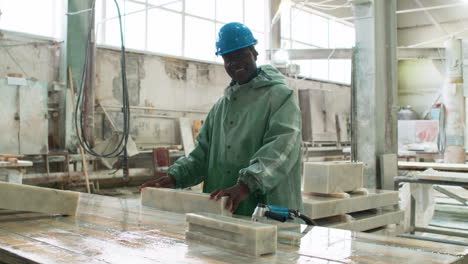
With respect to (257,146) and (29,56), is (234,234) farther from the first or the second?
(29,56)

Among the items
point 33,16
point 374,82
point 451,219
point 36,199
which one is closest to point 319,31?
point 33,16

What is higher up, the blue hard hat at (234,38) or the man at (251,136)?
the blue hard hat at (234,38)

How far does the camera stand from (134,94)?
10266 mm

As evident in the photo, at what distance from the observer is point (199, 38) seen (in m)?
11.9

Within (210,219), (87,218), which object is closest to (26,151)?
(87,218)

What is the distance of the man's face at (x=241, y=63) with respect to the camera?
2.70 meters

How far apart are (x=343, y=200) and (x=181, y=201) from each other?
1.84m

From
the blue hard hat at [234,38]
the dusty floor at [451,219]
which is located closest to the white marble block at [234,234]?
the blue hard hat at [234,38]

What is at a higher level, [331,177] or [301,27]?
[301,27]

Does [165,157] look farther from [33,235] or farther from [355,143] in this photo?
[33,235]

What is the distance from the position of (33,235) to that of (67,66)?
7.59m

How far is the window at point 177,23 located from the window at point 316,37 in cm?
136

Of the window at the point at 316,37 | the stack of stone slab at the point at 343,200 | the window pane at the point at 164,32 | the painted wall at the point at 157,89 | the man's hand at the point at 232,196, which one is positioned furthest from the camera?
the window at the point at 316,37

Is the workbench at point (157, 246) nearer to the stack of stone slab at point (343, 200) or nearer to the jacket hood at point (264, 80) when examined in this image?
the jacket hood at point (264, 80)
